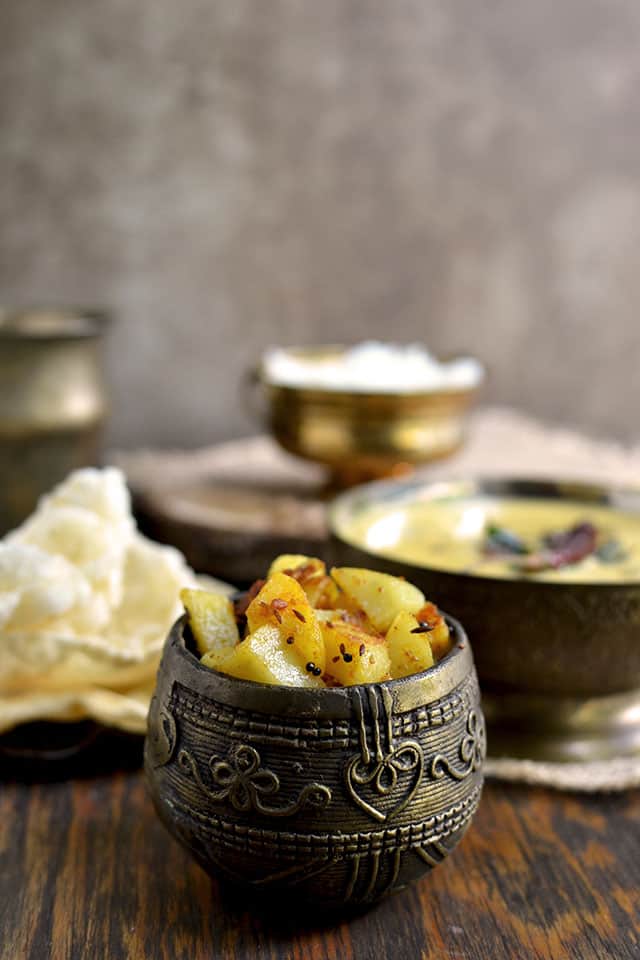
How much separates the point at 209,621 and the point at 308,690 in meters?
0.13

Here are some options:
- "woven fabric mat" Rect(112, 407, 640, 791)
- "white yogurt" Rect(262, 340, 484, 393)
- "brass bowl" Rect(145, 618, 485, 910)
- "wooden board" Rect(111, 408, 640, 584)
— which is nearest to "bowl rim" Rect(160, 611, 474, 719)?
"brass bowl" Rect(145, 618, 485, 910)

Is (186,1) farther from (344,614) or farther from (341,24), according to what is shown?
(344,614)

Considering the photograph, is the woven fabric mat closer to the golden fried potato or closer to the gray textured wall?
the gray textured wall

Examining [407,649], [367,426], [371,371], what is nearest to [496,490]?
[367,426]

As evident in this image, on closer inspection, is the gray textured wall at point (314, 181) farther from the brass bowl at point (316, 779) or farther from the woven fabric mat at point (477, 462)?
the brass bowl at point (316, 779)

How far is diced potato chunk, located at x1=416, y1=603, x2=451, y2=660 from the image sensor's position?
94 cm

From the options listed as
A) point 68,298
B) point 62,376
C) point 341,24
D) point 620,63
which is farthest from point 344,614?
point 620,63

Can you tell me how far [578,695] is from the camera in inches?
47.4

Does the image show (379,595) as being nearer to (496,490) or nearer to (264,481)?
(496,490)

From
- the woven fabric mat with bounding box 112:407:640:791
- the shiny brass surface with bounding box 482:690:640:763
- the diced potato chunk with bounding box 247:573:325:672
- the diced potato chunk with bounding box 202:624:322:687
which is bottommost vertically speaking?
the woven fabric mat with bounding box 112:407:640:791

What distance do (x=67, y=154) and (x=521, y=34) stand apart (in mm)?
1083

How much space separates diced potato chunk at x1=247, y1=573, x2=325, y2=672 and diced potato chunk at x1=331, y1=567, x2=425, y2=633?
7cm

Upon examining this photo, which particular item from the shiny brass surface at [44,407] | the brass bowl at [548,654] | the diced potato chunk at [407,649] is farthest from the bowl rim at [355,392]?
the diced potato chunk at [407,649]

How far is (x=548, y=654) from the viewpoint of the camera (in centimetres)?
116
